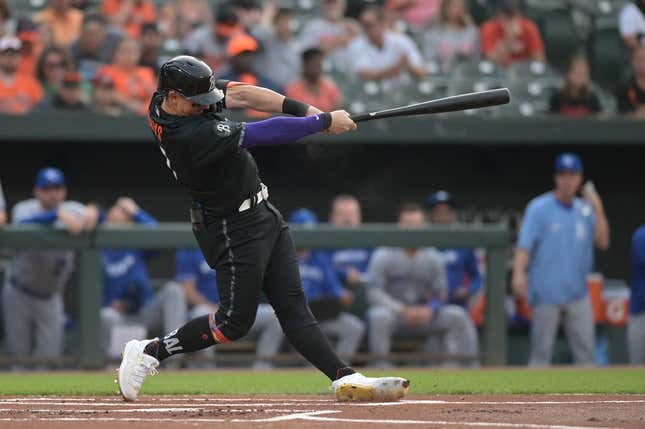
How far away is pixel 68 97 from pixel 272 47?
6.00 feet

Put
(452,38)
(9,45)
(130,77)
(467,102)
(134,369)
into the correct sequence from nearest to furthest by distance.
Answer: (134,369)
(467,102)
(9,45)
(130,77)
(452,38)

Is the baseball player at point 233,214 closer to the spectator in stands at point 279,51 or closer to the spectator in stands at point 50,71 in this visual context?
the spectator in stands at point 50,71

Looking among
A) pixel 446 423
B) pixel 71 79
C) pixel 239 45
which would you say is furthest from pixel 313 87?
pixel 446 423

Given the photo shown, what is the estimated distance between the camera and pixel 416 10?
38.2 ft

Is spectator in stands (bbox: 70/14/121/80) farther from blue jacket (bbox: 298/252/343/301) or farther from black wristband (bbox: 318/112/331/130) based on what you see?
black wristband (bbox: 318/112/331/130)

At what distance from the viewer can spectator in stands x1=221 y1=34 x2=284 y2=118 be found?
10.0m

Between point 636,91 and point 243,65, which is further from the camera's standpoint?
point 636,91

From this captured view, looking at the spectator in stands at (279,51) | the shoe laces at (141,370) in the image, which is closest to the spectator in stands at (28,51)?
the spectator in stands at (279,51)

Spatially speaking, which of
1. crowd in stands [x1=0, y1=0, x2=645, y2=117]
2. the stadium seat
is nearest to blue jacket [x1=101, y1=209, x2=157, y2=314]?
crowd in stands [x1=0, y1=0, x2=645, y2=117]

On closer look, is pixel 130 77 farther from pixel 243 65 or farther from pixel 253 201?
pixel 253 201

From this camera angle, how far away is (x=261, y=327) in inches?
334

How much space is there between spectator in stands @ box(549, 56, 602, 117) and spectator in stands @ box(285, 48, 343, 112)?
191cm

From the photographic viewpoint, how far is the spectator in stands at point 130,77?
9898 millimetres

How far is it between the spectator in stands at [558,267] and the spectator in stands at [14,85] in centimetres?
395
